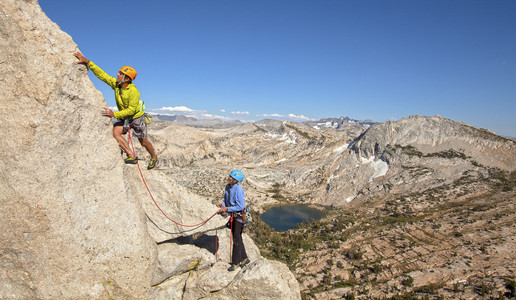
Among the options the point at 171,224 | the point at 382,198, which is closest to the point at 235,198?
the point at 171,224

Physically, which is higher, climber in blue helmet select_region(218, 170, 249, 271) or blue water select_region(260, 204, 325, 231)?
climber in blue helmet select_region(218, 170, 249, 271)

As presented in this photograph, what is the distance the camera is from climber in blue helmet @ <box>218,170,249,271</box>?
9688 millimetres

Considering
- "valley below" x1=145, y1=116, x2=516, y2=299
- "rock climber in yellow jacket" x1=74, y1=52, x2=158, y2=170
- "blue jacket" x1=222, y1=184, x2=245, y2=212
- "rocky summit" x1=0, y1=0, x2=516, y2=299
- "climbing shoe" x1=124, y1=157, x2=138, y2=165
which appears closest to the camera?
"rocky summit" x1=0, y1=0, x2=516, y2=299

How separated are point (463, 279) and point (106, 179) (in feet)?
127

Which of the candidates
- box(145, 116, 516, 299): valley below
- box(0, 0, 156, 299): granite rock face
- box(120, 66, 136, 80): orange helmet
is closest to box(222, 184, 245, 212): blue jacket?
box(0, 0, 156, 299): granite rock face

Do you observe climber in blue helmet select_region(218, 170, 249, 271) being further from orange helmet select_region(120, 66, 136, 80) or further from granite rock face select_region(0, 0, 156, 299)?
orange helmet select_region(120, 66, 136, 80)

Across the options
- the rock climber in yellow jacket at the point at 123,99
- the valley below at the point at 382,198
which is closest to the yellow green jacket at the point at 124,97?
the rock climber in yellow jacket at the point at 123,99

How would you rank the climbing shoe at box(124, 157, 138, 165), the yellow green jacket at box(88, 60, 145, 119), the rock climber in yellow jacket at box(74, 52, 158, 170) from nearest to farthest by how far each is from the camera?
the rock climber in yellow jacket at box(74, 52, 158, 170) → the yellow green jacket at box(88, 60, 145, 119) → the climbing shoe at box(124, 157, 138, 165)

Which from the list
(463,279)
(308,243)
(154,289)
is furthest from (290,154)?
(154,289)

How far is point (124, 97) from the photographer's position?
8789mm

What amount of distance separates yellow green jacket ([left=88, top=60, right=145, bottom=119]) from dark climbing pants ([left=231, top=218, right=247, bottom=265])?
18.6 ft

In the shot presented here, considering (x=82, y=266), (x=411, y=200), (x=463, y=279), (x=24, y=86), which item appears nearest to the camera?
(x=24, y=86)

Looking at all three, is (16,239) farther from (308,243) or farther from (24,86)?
(308,243)

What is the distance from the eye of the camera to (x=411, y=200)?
229 ft
